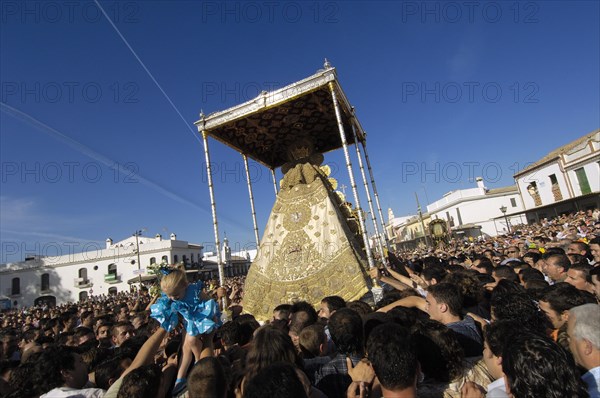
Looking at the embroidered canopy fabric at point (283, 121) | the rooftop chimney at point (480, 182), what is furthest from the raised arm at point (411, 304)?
the rooftop chimney at point (480, 182)

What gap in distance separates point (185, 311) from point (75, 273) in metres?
53.9

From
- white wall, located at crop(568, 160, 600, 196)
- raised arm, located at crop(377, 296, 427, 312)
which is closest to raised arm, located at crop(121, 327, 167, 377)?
raised arm, located at crop(377, 296, 427, 312)

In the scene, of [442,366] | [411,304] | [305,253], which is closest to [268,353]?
[442,366]

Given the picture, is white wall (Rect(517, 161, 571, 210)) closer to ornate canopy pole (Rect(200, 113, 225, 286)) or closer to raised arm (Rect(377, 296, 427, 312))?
ornate canopy pole (Rect(200, 113, 225, 286))

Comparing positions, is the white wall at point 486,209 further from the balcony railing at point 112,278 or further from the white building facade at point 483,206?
the balcony railing at point 112,278

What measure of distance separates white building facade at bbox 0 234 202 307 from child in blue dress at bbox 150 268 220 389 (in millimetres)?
46320

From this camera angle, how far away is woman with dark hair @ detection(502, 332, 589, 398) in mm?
1722

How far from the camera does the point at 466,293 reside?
14.0ft

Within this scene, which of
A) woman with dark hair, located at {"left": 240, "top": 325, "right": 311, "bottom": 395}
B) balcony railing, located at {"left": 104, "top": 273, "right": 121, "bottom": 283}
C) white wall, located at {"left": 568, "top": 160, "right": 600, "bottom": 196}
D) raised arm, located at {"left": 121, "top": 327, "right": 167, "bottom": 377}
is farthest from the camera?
balcony railing, located at {"left": 104, "top": 273, "right": 121, "bottom": 283}

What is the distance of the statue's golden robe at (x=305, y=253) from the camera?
882cm

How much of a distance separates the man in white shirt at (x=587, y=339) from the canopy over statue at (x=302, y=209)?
607 cm

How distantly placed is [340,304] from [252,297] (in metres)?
5.99

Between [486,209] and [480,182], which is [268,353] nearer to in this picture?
[486,209]

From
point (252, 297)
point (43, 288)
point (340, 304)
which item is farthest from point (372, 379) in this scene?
point (43, 288)
